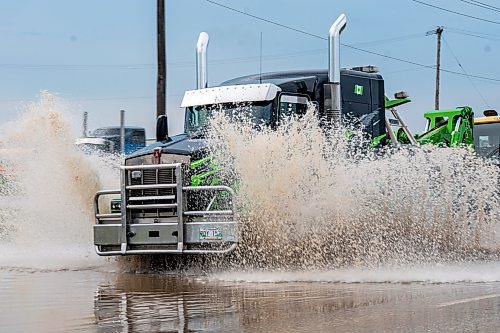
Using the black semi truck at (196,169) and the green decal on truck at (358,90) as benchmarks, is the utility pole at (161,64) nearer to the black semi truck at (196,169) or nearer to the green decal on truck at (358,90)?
the black semi truck at (196,169)

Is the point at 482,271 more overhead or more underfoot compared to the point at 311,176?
more underfoot

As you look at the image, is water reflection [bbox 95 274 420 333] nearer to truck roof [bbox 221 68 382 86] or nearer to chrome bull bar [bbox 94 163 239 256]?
chrome bull bar [bbox 94 163 239 256]

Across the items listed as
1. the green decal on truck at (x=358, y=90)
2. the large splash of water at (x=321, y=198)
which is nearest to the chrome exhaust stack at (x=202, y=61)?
the large splash of water at (x=321, y=198)

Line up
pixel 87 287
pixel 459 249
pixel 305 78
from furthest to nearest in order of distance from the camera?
1. pixel 459 249
2. pixel 305 78
3. pixel 87 287

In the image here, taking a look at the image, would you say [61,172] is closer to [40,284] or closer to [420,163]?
[40,284]

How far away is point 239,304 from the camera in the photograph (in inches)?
364

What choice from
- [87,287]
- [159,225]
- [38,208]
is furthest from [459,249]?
[38,208]

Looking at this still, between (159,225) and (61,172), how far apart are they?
3813 mm

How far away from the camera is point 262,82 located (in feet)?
43.6

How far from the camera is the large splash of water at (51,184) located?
1495 centimetres

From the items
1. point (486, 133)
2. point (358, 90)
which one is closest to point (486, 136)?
point (486, 133)

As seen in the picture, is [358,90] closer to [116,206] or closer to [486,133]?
[116,206]

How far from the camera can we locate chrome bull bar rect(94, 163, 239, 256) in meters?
11.5

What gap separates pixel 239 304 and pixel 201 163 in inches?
125
